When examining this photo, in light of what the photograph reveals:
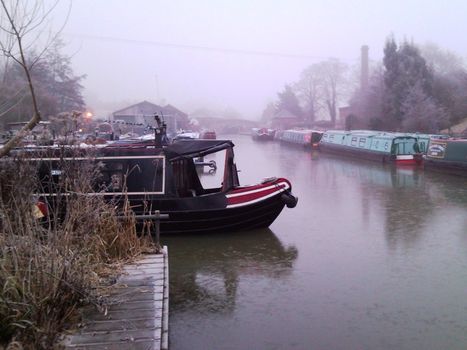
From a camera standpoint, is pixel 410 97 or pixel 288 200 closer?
pixel 288 200

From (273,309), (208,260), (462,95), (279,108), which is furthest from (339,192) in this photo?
(279,108)

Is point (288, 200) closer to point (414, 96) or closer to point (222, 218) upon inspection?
point (222, 218)

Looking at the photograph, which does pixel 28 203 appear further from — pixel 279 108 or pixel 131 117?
pixel 279 108

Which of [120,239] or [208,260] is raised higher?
[120,239]

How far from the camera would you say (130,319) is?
436cm

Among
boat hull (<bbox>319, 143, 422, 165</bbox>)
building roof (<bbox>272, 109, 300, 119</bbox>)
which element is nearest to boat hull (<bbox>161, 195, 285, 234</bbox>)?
boat hull (<bbox>319, 143, 422, 165</bbox>)

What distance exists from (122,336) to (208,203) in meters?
5.91

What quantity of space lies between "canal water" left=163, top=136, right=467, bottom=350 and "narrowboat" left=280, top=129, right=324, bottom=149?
26.4 m

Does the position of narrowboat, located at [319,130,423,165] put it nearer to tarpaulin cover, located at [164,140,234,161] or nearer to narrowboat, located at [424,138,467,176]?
narrowboat, located at [424,138,467,176]

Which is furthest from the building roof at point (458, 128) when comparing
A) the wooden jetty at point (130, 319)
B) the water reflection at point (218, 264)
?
the wooden jetty at point (130, 319)

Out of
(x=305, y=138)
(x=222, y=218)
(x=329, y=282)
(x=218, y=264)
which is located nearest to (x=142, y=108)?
(x=305, y=138)

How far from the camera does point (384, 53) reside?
131 ft

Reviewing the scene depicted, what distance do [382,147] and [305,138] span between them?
15.2 metres

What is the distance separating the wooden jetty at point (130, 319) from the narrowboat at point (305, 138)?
34.7 m
